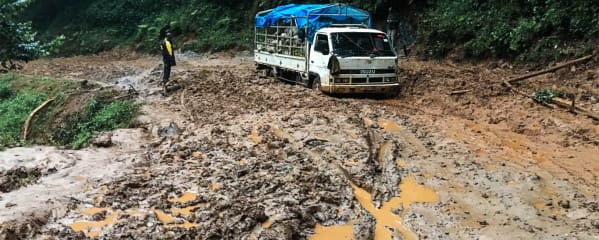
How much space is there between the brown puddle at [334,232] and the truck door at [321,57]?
715 cm

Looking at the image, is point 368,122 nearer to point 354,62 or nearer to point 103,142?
point 354,62

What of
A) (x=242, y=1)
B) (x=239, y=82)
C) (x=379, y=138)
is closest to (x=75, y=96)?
(x=239, y=82)

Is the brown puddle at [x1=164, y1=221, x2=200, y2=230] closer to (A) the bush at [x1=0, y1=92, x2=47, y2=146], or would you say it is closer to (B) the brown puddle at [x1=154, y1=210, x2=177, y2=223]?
(B) the brown puddle at [x1=154, y1=210, x2=177, y2=223]

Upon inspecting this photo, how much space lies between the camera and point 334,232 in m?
5.66

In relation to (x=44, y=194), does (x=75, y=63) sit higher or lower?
lower

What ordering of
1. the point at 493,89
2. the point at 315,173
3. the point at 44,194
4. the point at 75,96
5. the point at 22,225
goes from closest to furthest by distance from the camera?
the point at 22,225, the point at 44,194, the point at 315,173, the point at 493,89, the point at 75,96

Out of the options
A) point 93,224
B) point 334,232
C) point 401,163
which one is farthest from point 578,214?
point 93,224

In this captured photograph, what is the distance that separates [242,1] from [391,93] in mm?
18785

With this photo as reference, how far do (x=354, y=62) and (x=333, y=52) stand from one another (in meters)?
0.57

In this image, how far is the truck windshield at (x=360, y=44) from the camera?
41.3 ft

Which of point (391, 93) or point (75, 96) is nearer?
point (391, 93)

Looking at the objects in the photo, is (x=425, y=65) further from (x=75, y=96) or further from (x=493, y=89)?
(x=75, y=96)

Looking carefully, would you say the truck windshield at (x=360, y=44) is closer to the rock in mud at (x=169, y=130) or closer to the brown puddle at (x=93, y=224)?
the rock in mud at (x=169, y=130)

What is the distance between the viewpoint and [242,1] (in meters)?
30.0
